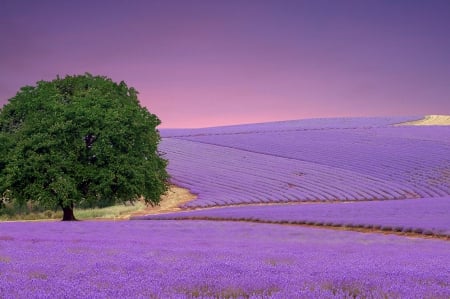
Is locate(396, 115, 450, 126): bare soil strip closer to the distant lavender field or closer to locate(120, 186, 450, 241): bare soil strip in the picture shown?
the distant lavender field

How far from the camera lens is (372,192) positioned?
37719 mm

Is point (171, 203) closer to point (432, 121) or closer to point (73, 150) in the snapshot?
point (73, 150)

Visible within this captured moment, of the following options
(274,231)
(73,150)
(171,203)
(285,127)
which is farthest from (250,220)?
(285,127)

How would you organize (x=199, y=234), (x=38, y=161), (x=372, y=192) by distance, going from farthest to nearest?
(x=372, y=192), (x=38, y=161), (x=199, y=234)

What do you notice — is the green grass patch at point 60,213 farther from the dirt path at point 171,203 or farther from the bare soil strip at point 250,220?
the bare soil strip at point 250,220

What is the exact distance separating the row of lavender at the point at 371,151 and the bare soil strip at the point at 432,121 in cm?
1425

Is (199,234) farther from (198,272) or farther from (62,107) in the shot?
(62,107)

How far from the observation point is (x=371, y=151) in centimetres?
5316

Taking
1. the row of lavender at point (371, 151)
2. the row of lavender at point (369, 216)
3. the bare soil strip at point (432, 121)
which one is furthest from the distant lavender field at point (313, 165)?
the bare soil strip at point (432, 121)

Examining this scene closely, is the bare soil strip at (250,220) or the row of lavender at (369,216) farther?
the row of lavender at (369,216)

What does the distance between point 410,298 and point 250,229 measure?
1494 centimetres

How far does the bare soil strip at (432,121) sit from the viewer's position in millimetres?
85188

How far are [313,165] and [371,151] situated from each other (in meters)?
7.84

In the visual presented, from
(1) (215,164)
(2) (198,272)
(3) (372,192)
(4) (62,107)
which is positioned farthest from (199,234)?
(1) (215,164)
